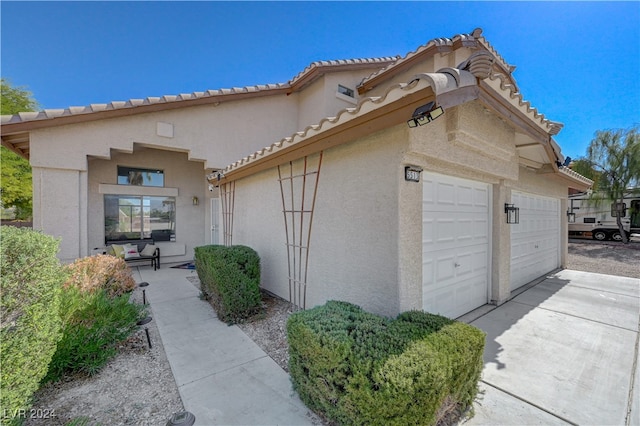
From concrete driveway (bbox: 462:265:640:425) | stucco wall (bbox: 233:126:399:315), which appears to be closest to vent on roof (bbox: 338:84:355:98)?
stucco wall (bbox: 233:126:399:315)

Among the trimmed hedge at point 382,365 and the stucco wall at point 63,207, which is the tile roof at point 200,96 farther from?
the trimmed hedge at point 382,365

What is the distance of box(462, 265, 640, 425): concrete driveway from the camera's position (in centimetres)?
276

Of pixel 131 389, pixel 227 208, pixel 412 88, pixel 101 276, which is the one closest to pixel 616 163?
pixel 412 88

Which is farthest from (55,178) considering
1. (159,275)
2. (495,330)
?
(495,330)

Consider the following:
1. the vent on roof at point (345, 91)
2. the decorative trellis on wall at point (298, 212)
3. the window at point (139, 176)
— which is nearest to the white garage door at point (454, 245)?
the decorative trellis on wall at point (298, 212)

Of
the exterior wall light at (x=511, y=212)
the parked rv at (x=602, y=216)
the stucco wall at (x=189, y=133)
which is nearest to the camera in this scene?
the exterior wall light at (x=511, y=212)

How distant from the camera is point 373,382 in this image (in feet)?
7.23

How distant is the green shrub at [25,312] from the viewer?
203 centimetres

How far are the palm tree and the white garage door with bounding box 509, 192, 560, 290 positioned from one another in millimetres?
12014

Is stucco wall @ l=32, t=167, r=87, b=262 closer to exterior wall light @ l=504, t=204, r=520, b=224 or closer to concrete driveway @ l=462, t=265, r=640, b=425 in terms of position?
concrete driveway @ l=462, t=265, r=640, b=425

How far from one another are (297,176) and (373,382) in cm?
417

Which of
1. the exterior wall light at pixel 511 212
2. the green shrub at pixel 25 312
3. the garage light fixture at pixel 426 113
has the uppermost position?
the garage light fixture at pixel 426 113

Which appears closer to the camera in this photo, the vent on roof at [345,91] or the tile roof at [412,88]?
the tile roof at [412,88]

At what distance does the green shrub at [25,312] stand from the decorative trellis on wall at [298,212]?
146 inches
